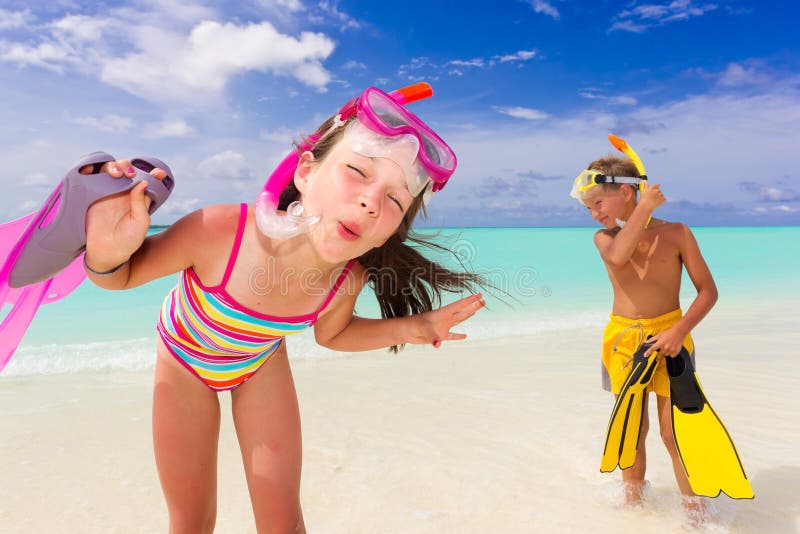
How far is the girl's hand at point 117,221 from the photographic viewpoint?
1.66 metres

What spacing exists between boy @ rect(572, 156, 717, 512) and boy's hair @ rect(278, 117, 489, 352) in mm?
1332

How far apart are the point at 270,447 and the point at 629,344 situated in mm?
2277

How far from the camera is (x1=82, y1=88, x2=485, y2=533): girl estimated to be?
74.9 inches

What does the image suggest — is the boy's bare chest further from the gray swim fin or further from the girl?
the gray swim fin

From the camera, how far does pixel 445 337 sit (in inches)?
91.1

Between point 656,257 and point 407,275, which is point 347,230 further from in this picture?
point 656,257

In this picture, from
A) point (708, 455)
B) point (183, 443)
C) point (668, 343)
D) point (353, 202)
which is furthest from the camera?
point (668, 343)

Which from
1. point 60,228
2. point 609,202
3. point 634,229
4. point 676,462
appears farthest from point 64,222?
point 676,462

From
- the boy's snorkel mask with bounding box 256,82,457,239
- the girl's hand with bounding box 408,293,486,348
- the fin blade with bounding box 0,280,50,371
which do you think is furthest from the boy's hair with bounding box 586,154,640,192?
the fin blade with bounding box 0,280,50,371

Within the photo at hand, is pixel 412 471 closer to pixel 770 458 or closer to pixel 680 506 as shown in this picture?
pixel 680 506

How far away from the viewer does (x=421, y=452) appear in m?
3.93

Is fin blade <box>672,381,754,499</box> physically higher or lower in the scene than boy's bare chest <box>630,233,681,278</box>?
lower

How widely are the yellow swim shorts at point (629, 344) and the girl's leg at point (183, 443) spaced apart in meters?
2.40

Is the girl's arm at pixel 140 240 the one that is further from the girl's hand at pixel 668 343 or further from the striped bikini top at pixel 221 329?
the girl's hand at pixel 668 343
